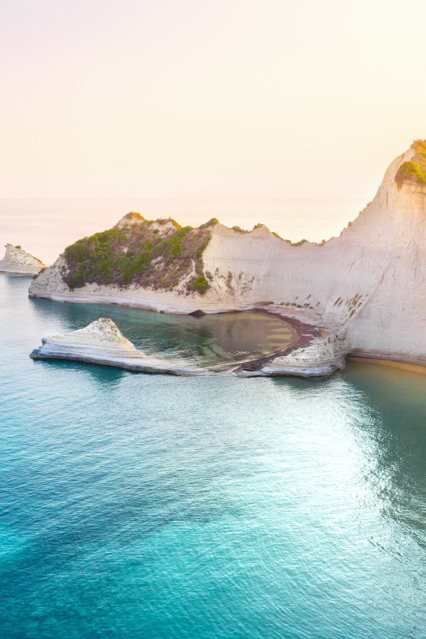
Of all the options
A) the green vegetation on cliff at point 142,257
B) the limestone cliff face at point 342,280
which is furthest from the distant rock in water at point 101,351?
the green vegetation on cliff at point 142,257

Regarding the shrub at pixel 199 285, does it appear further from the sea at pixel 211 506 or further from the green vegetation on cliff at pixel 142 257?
the sea at pixel 211 506

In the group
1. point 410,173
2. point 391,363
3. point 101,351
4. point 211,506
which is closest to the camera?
point 211,506

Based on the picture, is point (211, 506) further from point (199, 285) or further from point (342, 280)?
point (199, 285)

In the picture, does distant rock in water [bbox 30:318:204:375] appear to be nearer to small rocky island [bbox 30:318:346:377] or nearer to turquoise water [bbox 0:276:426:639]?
small rocky island [bbox 30:318:346:377]

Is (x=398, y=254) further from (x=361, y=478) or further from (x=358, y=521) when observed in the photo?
(x=358, y=521)

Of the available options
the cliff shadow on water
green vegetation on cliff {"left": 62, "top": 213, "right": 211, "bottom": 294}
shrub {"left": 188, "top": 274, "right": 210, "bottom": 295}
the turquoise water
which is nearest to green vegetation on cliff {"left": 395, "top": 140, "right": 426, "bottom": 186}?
the cliff shadow on water

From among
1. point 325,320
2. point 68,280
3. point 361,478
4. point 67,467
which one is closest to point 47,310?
point 68,280

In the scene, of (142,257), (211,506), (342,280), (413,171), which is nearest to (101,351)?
(342,280)
